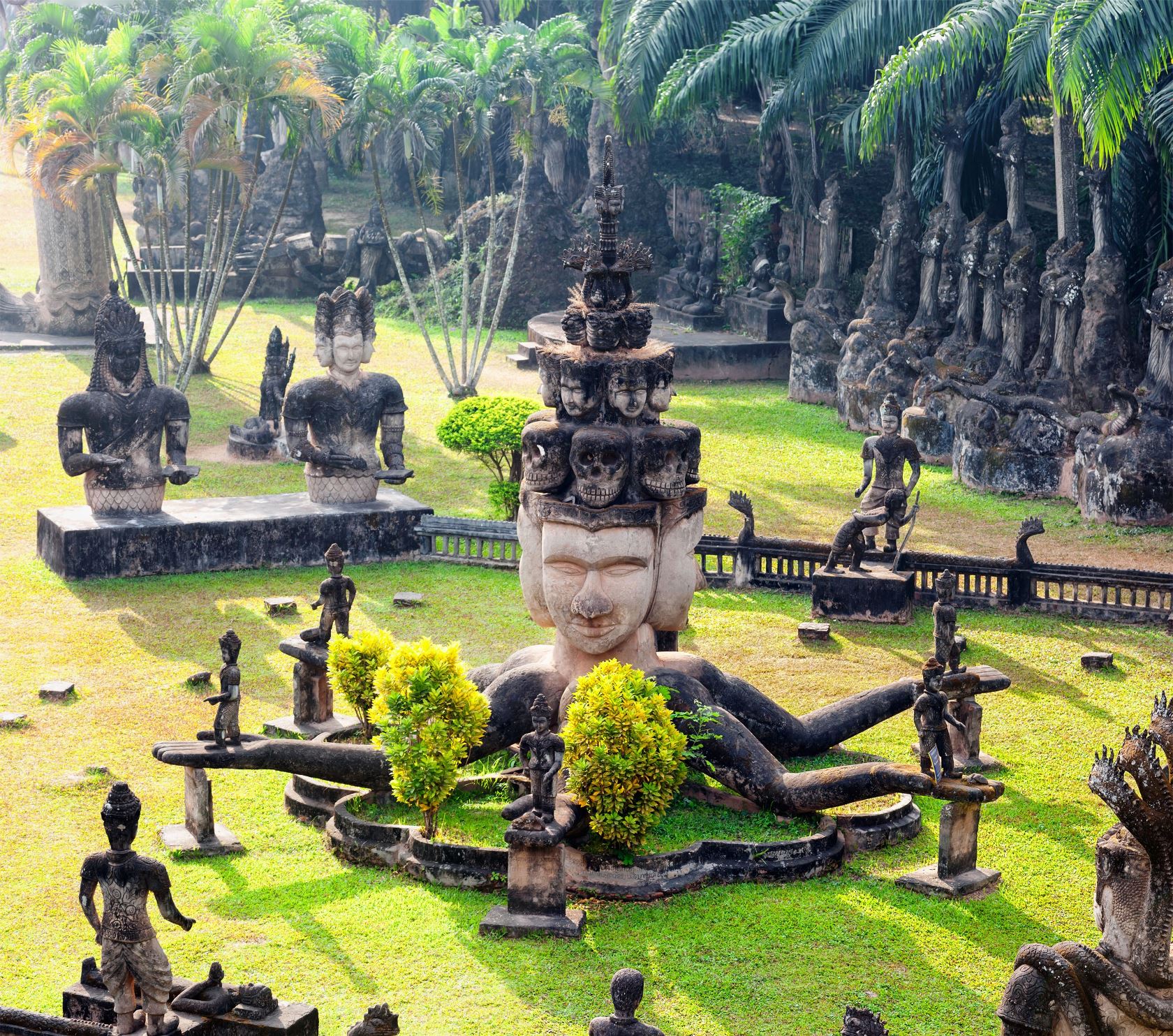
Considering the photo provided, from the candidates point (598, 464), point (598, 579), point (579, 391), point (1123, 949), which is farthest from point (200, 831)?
point (1123, 949)

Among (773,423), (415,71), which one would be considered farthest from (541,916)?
(415,71)

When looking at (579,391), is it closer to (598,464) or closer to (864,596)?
(598,464)

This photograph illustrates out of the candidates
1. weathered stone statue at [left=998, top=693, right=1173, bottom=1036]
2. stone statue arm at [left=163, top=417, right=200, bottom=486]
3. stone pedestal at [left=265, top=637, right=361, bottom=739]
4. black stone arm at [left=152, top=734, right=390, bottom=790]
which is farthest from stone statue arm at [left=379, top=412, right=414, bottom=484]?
weathered stone statue at [left=998, top=693, right=1173, bottom=1036]

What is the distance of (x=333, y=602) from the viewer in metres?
14.0

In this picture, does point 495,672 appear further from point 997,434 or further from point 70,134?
point 70,134

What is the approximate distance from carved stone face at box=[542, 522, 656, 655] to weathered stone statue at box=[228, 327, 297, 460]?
13331 mm

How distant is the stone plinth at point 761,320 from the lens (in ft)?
107

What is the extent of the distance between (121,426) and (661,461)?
8588mm

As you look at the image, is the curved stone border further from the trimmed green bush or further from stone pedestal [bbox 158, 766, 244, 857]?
the trimmed green bush

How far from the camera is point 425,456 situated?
81.7 feet

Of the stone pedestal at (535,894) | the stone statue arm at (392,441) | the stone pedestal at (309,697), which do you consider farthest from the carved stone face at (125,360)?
the stone pedestal at (535,894)

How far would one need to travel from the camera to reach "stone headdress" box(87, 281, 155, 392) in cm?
1836

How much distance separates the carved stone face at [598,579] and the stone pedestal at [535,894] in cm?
197

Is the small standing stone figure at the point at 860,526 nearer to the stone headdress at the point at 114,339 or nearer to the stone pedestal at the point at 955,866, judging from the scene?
the stone pedestal at the point at 955,866
